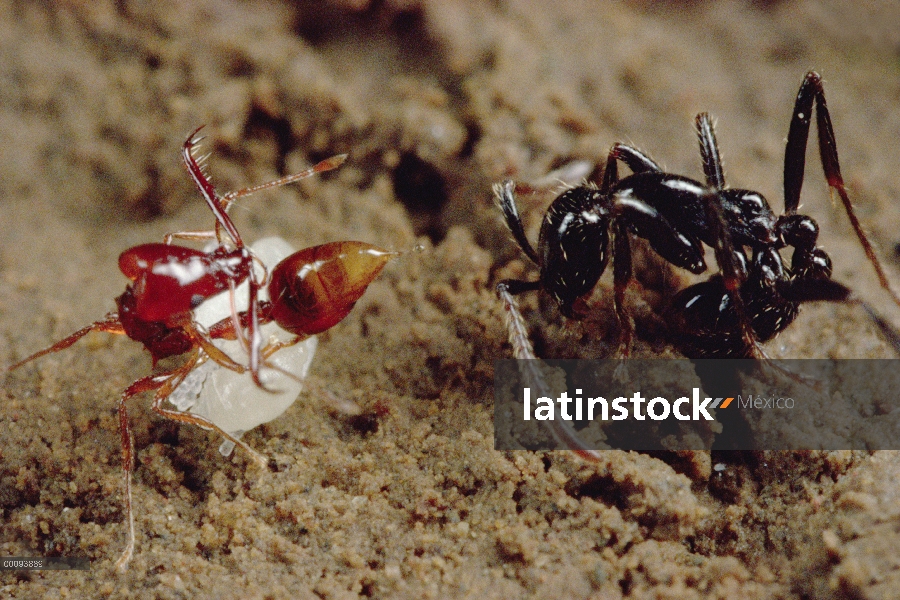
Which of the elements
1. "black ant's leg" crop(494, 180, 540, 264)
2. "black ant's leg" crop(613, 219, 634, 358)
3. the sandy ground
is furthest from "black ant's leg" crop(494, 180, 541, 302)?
"black ant's leg" crop(613, 219, 634, 358)

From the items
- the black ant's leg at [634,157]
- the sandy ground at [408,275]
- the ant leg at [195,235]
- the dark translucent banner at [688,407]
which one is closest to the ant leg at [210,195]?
the ant leg at [195,235]

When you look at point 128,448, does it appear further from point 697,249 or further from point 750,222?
point 750,222

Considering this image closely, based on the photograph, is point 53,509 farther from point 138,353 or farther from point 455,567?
point 455,567

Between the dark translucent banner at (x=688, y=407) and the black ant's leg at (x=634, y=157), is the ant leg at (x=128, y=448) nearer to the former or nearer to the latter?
the dark translucent banner at (x=688, y=407)

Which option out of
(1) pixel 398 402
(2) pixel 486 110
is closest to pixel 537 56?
(2) pixel 486 110

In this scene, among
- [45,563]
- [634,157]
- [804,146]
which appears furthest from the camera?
[634,157]

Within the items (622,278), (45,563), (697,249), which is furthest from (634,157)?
(45,563)
